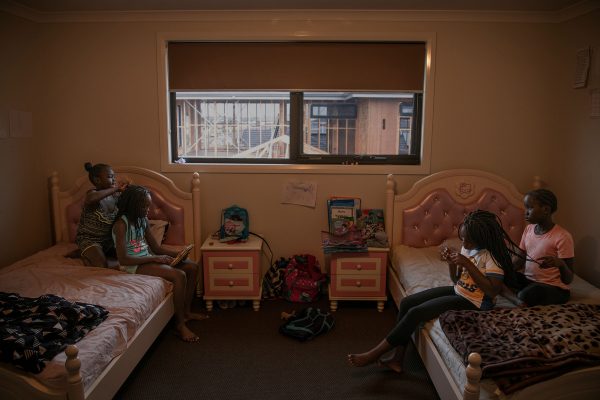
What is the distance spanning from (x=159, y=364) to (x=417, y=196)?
2.26 meters

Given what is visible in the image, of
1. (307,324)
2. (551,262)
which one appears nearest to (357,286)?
(307,324)

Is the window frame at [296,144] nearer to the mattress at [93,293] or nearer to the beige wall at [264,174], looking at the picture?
the beige wall at [264,174]

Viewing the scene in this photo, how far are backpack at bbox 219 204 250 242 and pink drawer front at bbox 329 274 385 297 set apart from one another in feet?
2.65

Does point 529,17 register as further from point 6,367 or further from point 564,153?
point 6,367

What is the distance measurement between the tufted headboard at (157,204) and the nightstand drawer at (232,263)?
0.30 m

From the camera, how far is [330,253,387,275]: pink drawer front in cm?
332

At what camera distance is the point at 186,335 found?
292cm

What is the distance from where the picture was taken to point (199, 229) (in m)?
3.54

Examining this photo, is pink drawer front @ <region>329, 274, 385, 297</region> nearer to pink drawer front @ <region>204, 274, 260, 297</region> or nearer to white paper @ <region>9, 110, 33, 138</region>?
pink drawer front @ <region>204, 274, 260, 297</region>

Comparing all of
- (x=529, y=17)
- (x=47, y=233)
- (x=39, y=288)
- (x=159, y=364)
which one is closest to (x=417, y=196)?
(x=529, y=17)

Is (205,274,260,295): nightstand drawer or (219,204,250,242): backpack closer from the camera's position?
(205,274,260,295): nightstand drawer

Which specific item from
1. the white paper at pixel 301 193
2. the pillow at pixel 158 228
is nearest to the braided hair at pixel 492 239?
the white paper at pixel 301 193

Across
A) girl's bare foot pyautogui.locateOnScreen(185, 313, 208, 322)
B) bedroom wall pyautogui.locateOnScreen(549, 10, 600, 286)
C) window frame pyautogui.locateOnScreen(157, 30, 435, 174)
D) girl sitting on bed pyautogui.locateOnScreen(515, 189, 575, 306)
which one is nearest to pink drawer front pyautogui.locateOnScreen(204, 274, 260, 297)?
girl's bare foot pyautogui.locateOnScreen(185, 313, 208, 322)

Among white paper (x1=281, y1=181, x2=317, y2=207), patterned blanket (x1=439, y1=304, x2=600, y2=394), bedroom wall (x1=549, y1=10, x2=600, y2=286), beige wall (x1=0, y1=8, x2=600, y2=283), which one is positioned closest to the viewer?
patterned blanket (x1=439, y1=304, x2=600, y2=394)
